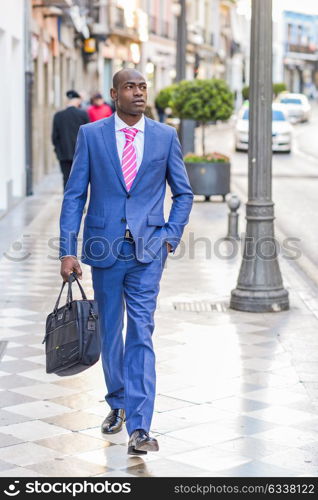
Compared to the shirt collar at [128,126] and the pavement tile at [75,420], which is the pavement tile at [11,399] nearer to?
the pavement tile at [75,420]

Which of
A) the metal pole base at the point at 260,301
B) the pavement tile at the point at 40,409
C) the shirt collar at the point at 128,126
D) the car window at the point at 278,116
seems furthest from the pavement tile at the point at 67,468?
the car window at the point at 278,116

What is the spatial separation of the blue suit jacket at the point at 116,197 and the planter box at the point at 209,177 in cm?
1470

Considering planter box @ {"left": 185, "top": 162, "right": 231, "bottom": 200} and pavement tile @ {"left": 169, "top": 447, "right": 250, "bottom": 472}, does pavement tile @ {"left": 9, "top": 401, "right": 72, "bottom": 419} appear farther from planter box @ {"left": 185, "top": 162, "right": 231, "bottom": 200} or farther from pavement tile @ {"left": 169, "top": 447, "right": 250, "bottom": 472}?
planter box @ {"left": 185, "top": 162, "right": 231, "bottom": 200}

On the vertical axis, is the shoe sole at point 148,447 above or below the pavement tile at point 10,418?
above

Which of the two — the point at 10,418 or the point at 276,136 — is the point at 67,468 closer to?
the point at 10,418

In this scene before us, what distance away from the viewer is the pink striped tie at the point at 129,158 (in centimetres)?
605

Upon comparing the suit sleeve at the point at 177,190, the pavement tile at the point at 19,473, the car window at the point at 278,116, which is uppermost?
the suit sleeve at the point at 177,190

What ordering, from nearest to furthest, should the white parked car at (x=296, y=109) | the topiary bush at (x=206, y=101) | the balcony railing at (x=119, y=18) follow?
the topiary bush at (x=206, y=101) < the balcony railing at (x=119, y=18) < the white parked car at (x=296, y=109)

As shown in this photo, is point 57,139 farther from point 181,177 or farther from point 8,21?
point 181,177

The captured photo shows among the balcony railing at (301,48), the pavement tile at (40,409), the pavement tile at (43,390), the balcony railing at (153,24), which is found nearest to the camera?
the pavement tile at (40,409)

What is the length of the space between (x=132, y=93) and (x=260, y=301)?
4.50 meters

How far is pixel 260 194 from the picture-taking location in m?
10.2

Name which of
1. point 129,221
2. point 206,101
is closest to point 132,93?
point 129,221

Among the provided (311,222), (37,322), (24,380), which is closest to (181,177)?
(24,380)
